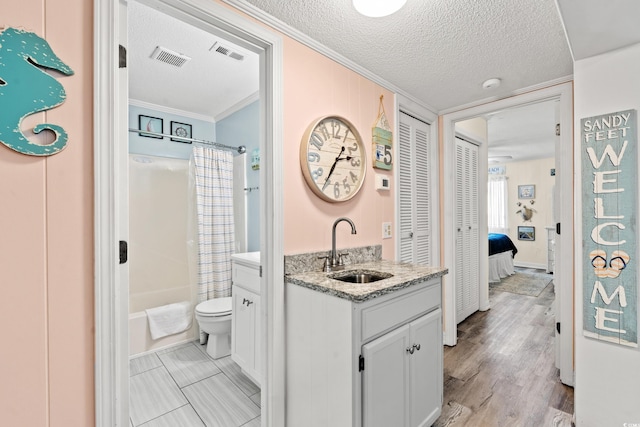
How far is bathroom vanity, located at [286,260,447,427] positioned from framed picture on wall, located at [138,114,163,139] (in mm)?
2508

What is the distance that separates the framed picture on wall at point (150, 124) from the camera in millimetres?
2990

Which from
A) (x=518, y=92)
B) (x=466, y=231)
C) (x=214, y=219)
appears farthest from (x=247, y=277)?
(x=518, y=92)

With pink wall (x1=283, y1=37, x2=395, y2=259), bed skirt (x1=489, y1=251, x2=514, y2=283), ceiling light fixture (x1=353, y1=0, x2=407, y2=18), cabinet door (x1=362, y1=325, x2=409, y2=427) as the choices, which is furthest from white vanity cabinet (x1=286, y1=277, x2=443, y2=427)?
bed skirt (x1=489, y1=251, x2=514, y2=283)

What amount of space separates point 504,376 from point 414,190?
1.63m

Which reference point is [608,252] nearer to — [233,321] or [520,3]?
[520,3]

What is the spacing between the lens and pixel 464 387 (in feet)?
6.97

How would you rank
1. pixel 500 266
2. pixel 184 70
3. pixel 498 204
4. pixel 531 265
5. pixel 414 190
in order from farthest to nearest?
pixel 498 204 < pixel 531 265 < pixel 500 266 < pixel 414 190 < pixel 184 70

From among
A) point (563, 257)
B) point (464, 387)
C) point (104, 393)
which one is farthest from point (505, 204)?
point (104, 393)

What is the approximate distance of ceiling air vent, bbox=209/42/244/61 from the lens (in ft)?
6.61

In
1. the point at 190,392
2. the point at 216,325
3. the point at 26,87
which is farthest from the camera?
the point at 216,325

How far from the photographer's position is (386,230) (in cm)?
223

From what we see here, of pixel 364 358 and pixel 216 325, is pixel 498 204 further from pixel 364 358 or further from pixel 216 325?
pixel 364 358

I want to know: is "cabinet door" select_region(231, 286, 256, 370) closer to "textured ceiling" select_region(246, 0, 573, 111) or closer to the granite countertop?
the granite countertop

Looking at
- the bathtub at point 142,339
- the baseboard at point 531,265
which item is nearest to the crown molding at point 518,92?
the bathtub at point 142,339
